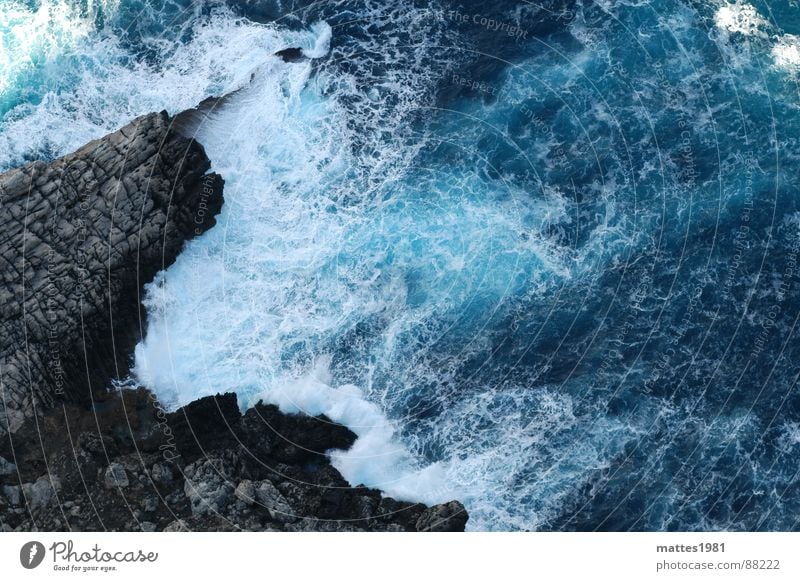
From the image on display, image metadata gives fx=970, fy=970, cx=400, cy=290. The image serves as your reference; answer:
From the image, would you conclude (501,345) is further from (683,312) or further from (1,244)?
(1,244)

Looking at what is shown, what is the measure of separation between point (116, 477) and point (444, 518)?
92.8ft

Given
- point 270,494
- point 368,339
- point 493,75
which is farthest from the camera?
point 493,75

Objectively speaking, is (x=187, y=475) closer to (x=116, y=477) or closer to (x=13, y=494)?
(x=116, y=477)

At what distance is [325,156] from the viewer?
92.0 meters

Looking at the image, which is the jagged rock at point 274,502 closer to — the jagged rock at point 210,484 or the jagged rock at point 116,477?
the jagged rock at point 210,484

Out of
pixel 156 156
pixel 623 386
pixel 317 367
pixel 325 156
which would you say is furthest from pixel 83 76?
pixel 623 386

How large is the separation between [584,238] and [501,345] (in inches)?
500

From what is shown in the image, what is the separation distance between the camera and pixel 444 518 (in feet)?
270

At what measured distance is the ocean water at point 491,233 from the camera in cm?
8544

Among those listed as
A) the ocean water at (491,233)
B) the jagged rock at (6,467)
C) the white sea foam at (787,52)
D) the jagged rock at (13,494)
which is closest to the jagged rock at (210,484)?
the ocean water at (491,233)

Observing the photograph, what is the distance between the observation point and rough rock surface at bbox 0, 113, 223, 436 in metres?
84.2

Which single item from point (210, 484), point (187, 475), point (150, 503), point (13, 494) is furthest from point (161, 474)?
point (13, 494)

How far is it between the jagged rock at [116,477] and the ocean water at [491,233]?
7336mm
